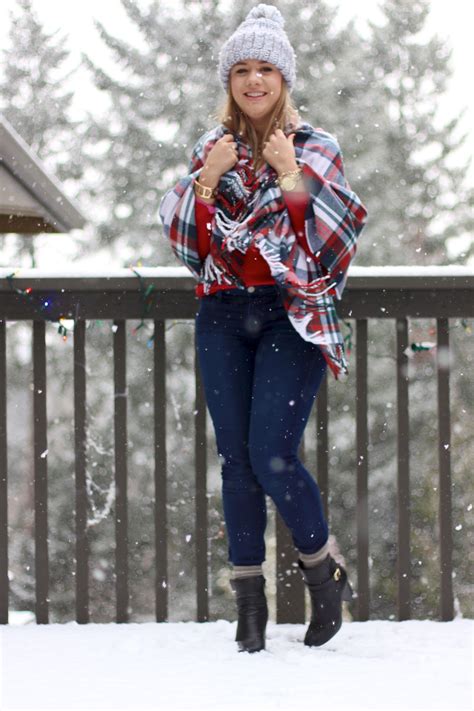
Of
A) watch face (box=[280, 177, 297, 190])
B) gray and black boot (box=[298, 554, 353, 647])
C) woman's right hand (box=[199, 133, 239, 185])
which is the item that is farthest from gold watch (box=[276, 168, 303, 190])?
gray and black boot (box=[298, 554, 353, 647])

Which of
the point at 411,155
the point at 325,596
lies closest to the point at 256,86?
the point at 325,596

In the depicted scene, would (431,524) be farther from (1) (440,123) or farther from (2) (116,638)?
(2) (116,638)

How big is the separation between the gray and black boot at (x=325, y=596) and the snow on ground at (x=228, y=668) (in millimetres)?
48

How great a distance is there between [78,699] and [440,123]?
596 inches

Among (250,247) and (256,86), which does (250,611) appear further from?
(256,86)

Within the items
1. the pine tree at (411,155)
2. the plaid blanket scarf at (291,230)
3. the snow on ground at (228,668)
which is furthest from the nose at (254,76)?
the pine tree at (411,155)

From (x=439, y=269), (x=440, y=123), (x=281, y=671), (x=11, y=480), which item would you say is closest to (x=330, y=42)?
(x=440, y=123)

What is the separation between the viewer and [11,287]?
2877 mm

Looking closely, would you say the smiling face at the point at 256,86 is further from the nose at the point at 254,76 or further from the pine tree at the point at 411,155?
the pine tree at the point at 411,155

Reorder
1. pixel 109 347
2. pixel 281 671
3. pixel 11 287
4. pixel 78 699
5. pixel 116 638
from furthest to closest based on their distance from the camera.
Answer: pixel 109 347, pixel 11 287, pixel 116 638, pixel 281 671, pixel 78 699

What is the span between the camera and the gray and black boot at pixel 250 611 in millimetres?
2439

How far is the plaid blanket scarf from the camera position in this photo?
2314 mm

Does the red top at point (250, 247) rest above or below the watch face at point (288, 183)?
below

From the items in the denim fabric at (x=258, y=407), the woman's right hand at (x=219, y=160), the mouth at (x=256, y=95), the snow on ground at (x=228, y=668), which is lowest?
the snow on ground at (x=228, y=668)
